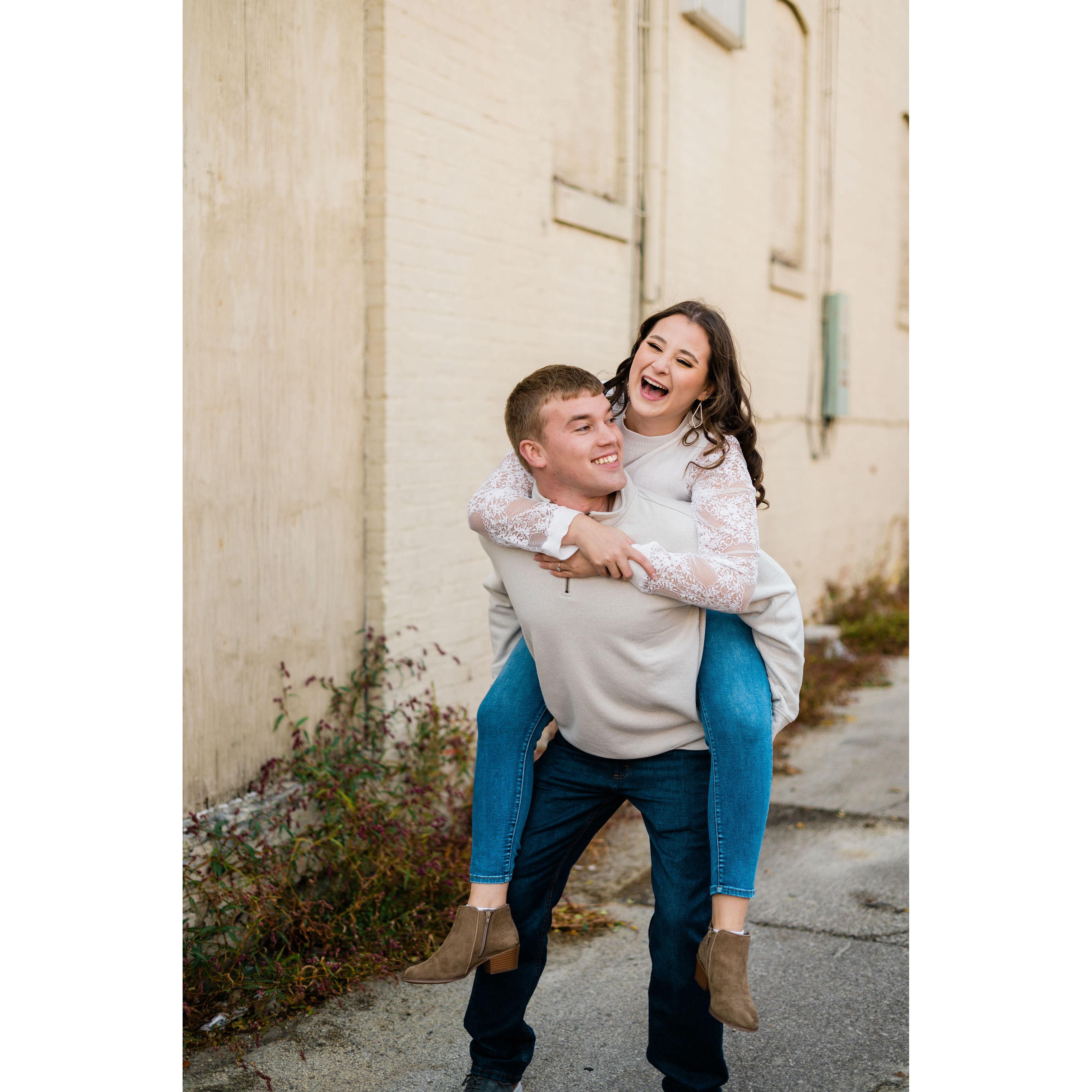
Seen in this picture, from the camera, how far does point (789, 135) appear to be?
30.0ft

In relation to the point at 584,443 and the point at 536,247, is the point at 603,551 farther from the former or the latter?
the point at 536,247

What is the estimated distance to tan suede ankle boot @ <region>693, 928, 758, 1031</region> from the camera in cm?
232

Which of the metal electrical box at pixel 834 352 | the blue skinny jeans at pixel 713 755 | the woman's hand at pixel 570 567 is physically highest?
the metal electrical box at pixel 834 352

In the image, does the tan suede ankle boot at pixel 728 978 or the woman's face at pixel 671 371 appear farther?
the woman's face at pixel 671 371

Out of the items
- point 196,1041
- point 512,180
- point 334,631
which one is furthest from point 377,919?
point 512,180

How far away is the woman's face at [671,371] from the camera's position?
103 inches

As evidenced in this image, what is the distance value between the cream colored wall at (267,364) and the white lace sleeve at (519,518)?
144cm

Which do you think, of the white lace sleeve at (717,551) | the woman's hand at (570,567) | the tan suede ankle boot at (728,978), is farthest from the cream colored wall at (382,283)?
the tan suede ankle boot at (728,978)

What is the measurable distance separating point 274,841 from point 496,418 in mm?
2170

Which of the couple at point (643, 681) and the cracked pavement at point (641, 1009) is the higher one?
the couple at point (643, 681)

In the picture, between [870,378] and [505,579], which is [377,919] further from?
[870,378]

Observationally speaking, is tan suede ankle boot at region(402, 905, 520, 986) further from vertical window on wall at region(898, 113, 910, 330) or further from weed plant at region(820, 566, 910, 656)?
vertical window on wall at region(898, 113, 910, 330)

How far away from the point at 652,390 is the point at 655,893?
1195mm

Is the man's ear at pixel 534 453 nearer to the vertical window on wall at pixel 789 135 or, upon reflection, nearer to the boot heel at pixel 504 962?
the boot heel at pixel 504 962
